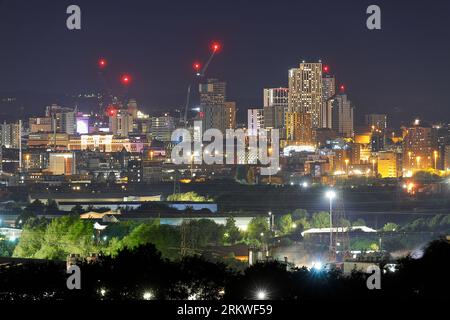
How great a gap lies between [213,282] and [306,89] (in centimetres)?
6949

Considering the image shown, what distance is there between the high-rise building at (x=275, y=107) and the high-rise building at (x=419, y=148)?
12.4m

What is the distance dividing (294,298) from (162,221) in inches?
798

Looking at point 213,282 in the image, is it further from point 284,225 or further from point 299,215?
point 299,215

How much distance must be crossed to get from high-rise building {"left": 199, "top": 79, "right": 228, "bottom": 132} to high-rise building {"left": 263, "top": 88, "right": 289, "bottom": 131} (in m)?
4.04

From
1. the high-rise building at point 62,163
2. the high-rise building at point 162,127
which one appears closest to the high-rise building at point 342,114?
the high-rise building at point 162,127

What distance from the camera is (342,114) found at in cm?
8700

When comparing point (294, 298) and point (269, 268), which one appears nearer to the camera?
point (294, 298)

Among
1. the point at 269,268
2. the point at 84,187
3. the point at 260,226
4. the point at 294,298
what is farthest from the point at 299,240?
the point at 84,187

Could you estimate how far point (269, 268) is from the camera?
52.4ft

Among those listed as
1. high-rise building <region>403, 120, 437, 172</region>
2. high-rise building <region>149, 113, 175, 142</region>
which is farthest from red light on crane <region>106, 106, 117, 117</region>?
high-rise building <region>403, 120, 437, 172</region>

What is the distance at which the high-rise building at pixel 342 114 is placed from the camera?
86.4 m
